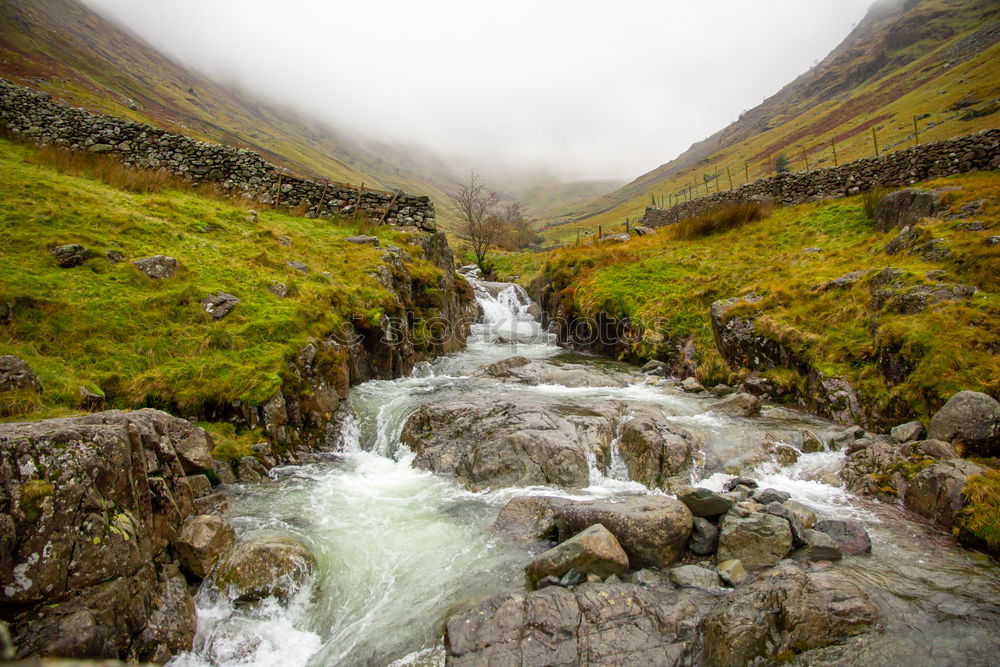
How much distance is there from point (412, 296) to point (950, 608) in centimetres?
1740

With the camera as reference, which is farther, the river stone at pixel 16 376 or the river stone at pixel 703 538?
the river stone at pixel 16 376

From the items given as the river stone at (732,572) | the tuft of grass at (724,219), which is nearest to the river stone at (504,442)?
the river stone at (732,572)

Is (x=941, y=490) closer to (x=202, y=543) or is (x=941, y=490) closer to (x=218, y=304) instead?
(x=202, y=543)

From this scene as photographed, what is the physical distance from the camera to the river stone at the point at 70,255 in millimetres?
11148

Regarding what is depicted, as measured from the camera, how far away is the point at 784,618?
17.4 ft

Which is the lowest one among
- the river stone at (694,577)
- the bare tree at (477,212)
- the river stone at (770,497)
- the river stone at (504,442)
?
the river stone at (694,577)

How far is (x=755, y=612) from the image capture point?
5383 mm

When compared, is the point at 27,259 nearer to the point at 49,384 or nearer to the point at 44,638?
the point at 49,384

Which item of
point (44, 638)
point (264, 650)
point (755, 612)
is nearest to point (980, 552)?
point (755, 612)

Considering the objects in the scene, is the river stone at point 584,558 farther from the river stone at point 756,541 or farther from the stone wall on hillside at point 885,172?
the stone wall on hillside at point 885,172

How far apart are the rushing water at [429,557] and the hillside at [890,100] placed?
2078 inches

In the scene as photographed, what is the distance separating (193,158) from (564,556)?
25.4 metres

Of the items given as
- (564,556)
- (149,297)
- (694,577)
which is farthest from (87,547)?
(149,297)

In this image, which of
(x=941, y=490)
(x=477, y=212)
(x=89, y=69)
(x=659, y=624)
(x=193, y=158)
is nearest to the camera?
(x=659, y=624)
